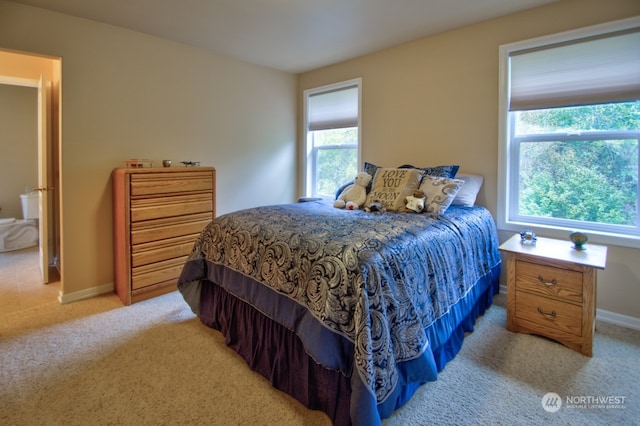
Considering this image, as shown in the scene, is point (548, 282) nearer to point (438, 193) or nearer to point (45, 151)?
point (438, 193)

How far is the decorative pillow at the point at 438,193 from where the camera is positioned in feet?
7.70

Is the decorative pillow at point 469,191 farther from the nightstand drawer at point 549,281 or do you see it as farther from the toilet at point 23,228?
the toilet at point 23,228

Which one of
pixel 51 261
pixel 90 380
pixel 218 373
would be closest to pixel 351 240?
pixel 218 373

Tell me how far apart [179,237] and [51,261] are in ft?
6.36

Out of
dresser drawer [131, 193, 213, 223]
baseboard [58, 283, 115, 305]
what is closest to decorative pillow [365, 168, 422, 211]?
dresser drawer [131, 193, 213, 223]

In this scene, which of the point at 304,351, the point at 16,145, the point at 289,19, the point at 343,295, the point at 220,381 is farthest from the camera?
the point at 16,145

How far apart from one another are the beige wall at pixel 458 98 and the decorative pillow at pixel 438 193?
0.61 meters

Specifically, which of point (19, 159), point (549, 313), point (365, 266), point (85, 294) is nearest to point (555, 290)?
point (549, 313)

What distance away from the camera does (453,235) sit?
204cm

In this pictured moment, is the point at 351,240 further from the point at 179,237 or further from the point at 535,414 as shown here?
the point at 179,237

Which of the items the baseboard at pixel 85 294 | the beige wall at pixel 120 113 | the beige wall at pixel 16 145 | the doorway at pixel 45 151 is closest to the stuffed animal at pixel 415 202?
the beige wall at pixel 120 113

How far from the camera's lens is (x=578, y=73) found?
238 centimetres

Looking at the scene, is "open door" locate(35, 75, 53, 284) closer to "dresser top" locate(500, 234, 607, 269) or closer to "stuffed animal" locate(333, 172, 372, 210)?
"stuffed animal" locate(333, 172, 372, 210)

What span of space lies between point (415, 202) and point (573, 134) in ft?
4.44
